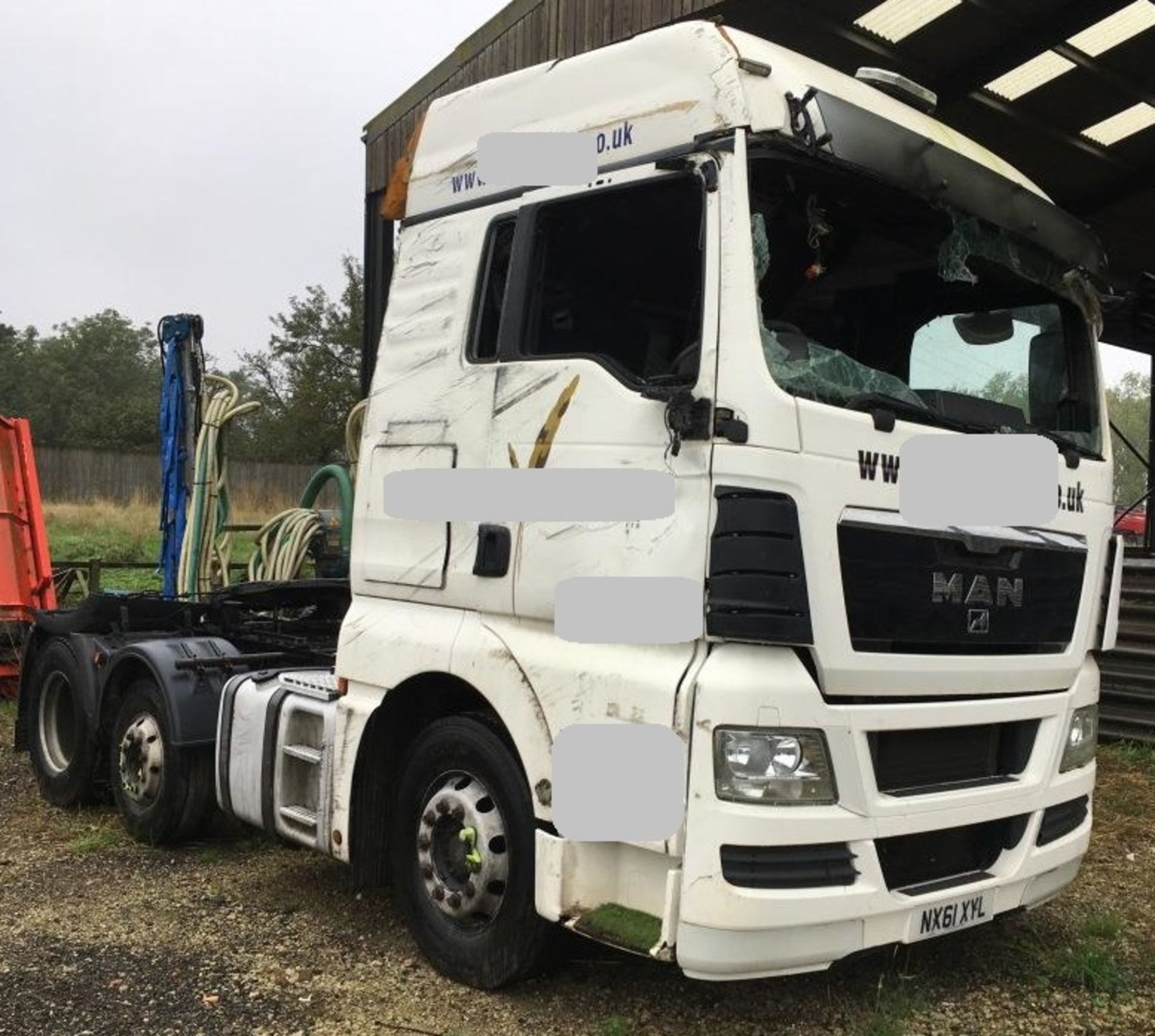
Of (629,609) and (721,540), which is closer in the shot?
(721,540)

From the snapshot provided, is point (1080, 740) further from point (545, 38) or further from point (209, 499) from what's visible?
point (545, 38)

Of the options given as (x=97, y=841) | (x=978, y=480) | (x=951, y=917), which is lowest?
(x=97, y=841)

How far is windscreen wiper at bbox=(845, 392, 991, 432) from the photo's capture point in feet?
10.5

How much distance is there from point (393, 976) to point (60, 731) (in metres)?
3.26

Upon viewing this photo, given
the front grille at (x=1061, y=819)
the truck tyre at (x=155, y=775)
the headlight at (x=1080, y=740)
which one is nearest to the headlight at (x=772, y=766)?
the front grille at (x=1061, y=819)

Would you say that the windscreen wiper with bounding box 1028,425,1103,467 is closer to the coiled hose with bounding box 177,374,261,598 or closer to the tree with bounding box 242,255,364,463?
the coiled hose with bounding box 177,374,261,598

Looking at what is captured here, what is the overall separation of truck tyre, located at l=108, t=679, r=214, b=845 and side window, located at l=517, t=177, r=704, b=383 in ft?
8.88

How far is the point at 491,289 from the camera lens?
3.79 meters

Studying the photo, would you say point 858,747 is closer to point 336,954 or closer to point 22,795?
point 336,954

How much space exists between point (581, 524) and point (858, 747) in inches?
38.8

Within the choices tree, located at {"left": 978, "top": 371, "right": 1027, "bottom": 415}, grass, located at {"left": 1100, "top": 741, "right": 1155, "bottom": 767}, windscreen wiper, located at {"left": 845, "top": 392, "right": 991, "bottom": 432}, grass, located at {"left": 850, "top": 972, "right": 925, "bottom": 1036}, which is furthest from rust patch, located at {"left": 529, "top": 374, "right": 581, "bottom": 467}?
grass, located at {"left": 1100, "top": 741, "right": 1155, "bottom": 767}

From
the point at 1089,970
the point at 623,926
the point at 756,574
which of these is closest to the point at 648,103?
the point at 756,574

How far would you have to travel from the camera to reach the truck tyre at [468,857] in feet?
11.3

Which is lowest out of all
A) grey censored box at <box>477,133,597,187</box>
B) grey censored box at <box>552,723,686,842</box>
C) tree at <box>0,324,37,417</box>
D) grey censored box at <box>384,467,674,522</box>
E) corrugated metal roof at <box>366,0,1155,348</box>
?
grey censored box at <box>552,723,686,842</box>
